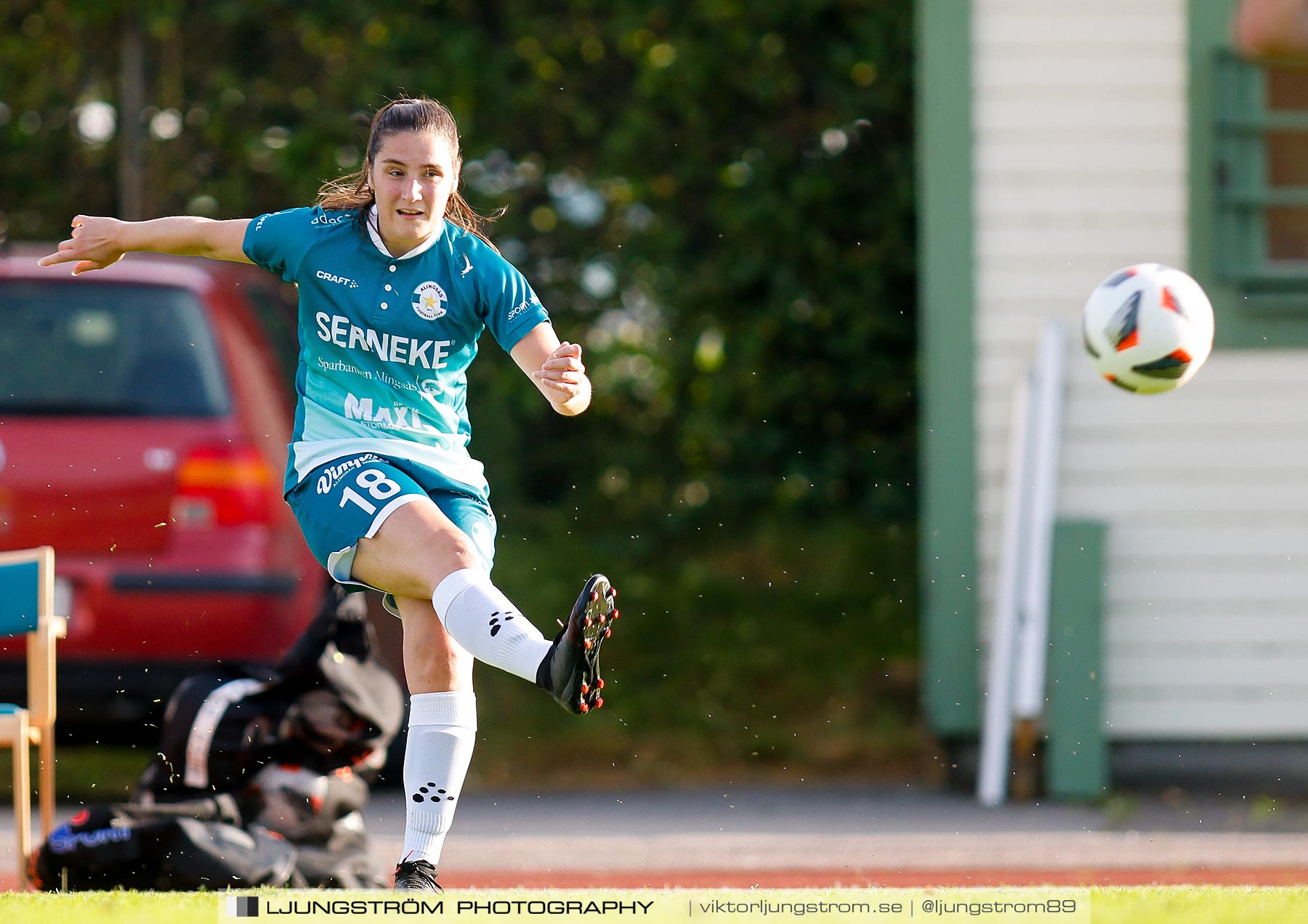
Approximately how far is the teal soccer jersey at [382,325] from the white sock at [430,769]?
17.8 inches

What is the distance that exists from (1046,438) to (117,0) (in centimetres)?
545

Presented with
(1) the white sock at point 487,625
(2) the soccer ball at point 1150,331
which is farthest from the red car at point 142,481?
(2) the soccer ball at point 1150,331

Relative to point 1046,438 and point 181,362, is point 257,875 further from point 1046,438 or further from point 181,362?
point 1046,438

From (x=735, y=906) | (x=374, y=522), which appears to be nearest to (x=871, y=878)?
(x=735, y=906)

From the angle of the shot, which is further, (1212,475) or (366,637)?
(1212,475)

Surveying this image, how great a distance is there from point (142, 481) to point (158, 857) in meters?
1.55

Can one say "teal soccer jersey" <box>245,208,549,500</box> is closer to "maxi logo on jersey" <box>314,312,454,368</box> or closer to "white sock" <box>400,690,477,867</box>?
"maxi logo on jersey" <box>314,312,454,368</box>

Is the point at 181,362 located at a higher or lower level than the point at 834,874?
higher

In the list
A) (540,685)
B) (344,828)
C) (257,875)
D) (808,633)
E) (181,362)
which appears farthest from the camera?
(808,633)

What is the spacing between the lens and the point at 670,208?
27.9ft

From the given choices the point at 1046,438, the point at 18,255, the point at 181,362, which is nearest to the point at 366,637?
the point at 181,362

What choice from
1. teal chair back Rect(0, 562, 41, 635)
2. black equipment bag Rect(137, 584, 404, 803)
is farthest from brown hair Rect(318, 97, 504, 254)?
teal chair back Rect(0, 562, 41, 635)

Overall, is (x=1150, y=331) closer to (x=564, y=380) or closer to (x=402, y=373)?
(x=564, y=380)

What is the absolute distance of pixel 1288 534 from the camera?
645cm
